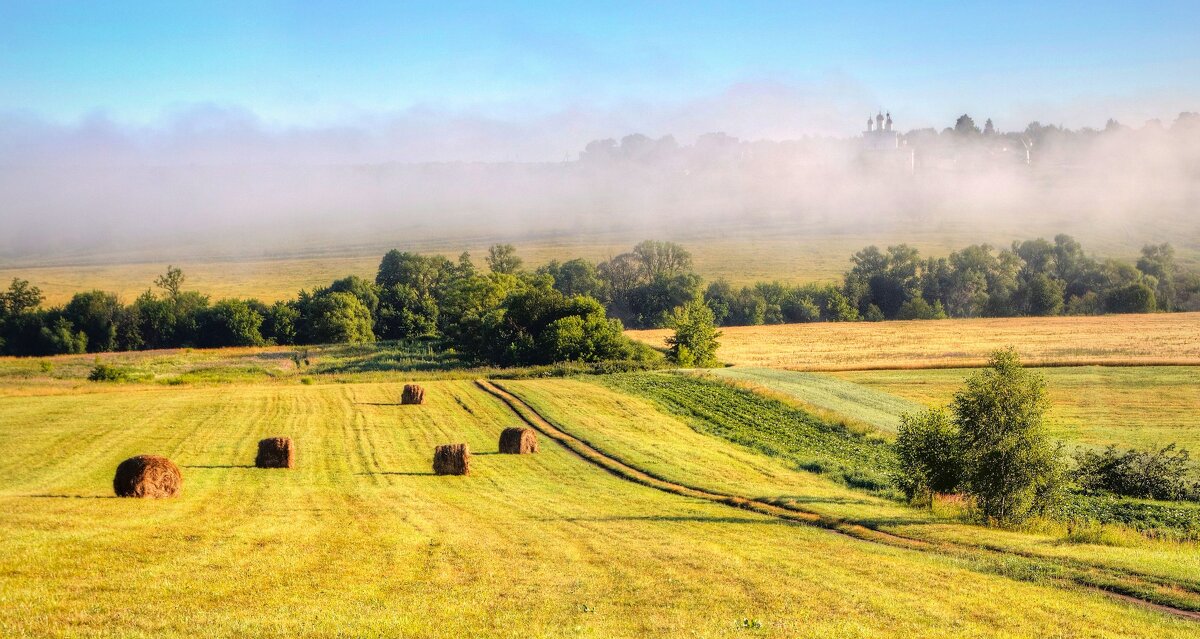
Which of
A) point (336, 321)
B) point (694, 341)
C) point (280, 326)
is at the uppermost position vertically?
point (694, 341)

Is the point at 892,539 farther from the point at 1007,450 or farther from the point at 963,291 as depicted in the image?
the point at 963,291

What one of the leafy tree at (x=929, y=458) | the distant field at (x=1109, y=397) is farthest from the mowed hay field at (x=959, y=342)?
the leafy tree at (x=929, y=458)

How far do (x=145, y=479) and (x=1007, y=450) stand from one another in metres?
25.7

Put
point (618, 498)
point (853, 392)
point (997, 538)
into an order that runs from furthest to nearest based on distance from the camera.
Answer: point (853, 392) → point (618, 498) → point (997, 538)

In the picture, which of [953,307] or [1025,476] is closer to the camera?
[1025,476]

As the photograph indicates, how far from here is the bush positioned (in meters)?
36.9

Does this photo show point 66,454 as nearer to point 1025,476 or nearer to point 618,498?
point 618,498

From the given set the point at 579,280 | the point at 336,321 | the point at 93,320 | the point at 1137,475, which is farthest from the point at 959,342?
the point at 93,320

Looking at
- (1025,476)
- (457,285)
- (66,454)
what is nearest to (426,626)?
(1025,476)

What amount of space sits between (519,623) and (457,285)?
104 metres

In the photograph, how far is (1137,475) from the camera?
124 ft

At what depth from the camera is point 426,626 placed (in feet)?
48.2

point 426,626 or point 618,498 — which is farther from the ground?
point 426,626

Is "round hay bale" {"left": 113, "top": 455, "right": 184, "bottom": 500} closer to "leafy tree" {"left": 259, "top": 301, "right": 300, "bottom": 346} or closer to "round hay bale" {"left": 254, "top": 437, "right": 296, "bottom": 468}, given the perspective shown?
"round hay bale" {"left": 254, "top": 437, "right": 296, "bottom": 468}
